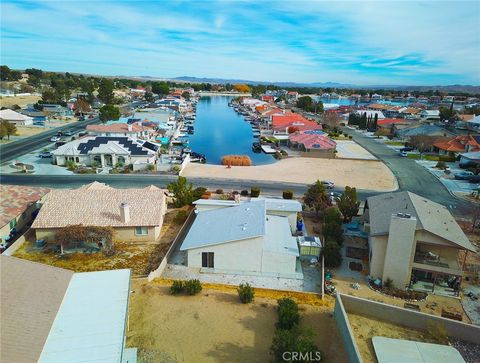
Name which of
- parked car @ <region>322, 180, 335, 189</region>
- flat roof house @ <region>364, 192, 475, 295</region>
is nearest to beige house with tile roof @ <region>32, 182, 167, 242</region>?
flat roof house @ <region>364, 192, 475, 295</region>

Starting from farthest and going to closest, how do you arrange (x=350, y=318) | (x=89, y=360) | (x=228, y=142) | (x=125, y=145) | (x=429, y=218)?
(x=228, y=142) → (x=125, y=145) → (x=429, y=218) → (x=350, y=318) → (x=89, y=360)

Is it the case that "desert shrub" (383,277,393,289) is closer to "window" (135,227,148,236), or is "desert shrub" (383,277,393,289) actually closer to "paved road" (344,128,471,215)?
"window" (135,227,148,236)

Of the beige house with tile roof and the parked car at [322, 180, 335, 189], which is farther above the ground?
the beige house with tile roof

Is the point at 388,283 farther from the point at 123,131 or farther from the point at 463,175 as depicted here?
the point at 123,131

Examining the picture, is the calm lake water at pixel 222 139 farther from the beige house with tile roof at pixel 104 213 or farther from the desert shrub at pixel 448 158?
the beige house with tile roof at pixel 104 213

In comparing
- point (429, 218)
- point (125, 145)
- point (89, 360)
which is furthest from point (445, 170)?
point (89, 360)

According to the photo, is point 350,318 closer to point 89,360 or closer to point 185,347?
point 185,347
